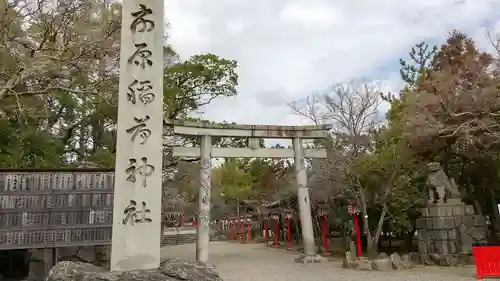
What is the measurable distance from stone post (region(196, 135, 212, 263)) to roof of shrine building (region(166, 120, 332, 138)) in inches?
14.3

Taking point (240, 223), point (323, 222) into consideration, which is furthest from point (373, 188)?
point (240, 223)

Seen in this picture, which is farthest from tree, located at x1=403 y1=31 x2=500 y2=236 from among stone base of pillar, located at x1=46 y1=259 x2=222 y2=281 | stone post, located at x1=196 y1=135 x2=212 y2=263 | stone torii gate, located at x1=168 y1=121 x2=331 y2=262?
stone base of pillar, located at x1=46 y1=259 x2=222 y2=281

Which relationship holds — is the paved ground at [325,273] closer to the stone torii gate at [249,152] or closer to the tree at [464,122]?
the stone torii gate at [249,152]

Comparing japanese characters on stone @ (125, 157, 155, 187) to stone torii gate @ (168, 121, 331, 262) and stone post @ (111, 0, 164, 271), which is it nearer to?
→ stone post @ (111, 0, 164, 271)

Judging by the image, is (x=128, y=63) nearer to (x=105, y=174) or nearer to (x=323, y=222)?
(x=105, y=174)

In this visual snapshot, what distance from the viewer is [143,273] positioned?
200 inches

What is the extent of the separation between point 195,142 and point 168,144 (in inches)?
64.3

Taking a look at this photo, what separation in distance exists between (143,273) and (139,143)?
1793 mm

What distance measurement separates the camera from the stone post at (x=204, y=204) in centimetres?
1156

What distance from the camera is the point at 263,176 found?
28.5 m

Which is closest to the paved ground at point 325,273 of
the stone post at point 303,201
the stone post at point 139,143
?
the stone post at point 303,201

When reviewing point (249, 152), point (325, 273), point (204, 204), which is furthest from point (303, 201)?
point (204, 204)

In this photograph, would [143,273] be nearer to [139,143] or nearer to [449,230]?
[139,143]

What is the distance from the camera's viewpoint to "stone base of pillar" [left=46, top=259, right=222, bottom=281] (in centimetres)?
496
